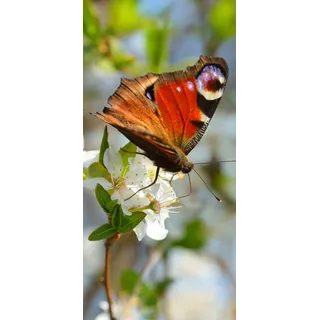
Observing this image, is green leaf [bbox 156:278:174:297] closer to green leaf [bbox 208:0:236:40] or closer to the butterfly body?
the butterfly body

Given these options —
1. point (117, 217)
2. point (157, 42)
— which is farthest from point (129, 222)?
point (157, 42)

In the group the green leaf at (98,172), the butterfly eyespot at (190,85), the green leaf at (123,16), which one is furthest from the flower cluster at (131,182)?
the green leaf at (123,16)

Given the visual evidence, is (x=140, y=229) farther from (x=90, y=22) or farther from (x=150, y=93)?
(x=90, y=22)

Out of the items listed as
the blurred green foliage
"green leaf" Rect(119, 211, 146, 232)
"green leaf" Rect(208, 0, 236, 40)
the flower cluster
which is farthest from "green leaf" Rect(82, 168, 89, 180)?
"green leaf" Rect(208, 0, 236, 40)

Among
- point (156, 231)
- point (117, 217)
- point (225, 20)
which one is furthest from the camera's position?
point (225, 20)

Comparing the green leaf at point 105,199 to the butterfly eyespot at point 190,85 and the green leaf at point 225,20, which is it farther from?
the green leaf at point 225,20

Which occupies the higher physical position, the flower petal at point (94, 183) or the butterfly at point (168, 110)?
the butterfly at point (168, 110)

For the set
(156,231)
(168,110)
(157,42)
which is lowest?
(156,231)
